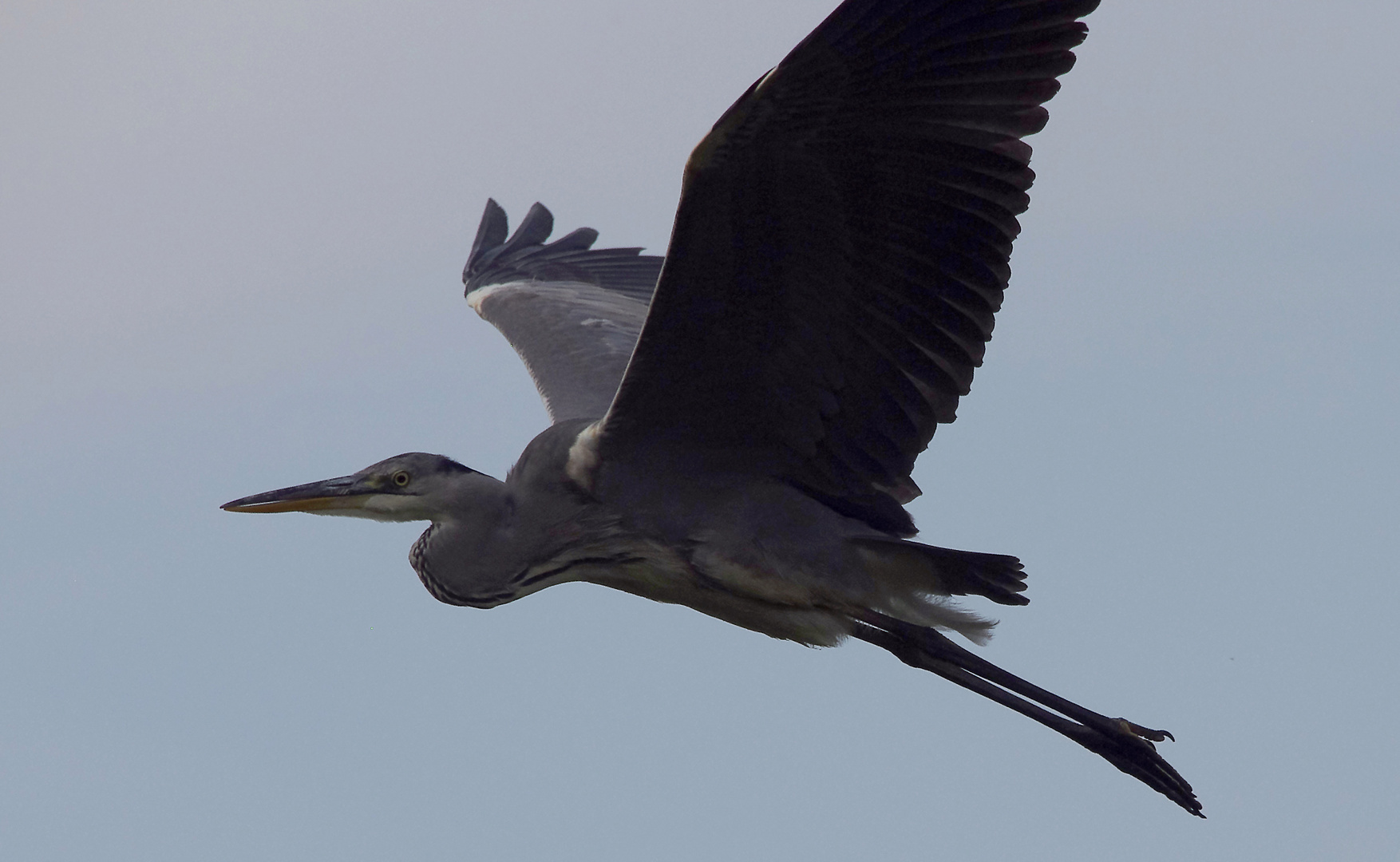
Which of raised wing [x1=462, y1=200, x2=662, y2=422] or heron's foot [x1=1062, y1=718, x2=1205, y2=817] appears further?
raised wing [x1=462, y1=200, x2=662, y2=422]

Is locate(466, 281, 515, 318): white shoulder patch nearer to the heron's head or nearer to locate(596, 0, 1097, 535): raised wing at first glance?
the heron's head

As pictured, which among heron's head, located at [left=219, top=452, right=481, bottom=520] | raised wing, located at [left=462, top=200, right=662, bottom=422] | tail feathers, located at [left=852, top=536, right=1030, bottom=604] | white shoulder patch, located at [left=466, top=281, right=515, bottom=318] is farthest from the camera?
white shoulder patch, located at [left=466, top=281, right=515, bottom=318]

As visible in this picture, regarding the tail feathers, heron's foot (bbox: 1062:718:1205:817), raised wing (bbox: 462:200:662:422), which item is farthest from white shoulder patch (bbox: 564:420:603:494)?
heron's foot (bbox: 1062:718:1205:817)

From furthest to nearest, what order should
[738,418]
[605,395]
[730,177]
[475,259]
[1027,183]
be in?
[475,259]
[605,395]
[738,418]
[1027,183]
[730,177]

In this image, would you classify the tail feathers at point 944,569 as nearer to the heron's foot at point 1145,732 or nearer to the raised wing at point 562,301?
the heron's foot at point 1145,732

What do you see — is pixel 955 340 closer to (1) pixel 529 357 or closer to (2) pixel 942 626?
(2) pixel 942 626

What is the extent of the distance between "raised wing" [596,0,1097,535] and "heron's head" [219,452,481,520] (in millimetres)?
765

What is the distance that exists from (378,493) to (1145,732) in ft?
10.8

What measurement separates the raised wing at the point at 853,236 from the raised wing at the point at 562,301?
172cm

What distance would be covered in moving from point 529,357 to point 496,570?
2088 mm

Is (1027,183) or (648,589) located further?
(648,589)

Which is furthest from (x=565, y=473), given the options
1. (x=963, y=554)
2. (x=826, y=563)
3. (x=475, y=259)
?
(x=475, y=259)

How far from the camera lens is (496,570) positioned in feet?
20.8

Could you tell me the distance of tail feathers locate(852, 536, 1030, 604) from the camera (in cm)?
614
